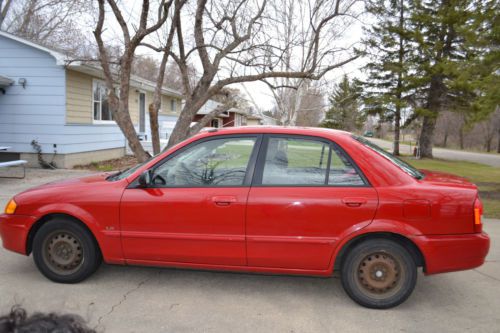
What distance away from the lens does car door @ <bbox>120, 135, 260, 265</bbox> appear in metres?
3.73

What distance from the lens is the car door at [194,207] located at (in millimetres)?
3727

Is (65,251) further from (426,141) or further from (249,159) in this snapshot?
(426,141)

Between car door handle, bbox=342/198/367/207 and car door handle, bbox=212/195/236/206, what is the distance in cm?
103

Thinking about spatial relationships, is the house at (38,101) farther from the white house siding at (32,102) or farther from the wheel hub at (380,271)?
the wheel hub at (380,271)

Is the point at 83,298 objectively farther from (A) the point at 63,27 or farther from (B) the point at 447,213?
(A) the point at 63,27

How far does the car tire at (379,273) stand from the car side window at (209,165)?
4.32ft

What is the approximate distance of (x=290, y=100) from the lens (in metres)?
21.7

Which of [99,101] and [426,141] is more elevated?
[99,101]

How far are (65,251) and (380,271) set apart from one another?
3142mm

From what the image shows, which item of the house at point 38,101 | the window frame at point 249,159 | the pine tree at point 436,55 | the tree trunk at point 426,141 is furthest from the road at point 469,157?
the window frame at point 249,159

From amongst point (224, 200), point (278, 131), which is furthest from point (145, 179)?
point (278, 131)

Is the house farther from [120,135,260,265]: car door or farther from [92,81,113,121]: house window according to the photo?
[120,135,260,265]: car door

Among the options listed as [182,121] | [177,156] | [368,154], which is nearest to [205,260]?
[177,156]

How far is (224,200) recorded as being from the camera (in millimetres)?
3707
